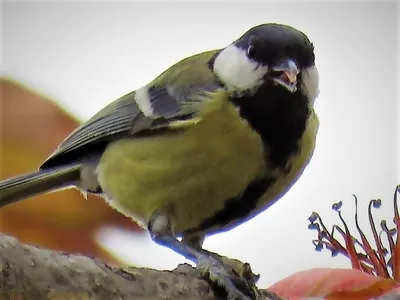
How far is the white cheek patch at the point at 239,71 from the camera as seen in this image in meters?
0.55

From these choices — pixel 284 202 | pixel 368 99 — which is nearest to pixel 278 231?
pixel 284 202

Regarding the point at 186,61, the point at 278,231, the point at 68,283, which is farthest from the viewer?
the point at 278,231

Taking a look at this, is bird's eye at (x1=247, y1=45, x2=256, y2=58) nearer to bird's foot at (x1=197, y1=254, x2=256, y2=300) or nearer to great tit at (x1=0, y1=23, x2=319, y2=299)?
great tit at (x1=0, y1=23, x2=319, y2=299)

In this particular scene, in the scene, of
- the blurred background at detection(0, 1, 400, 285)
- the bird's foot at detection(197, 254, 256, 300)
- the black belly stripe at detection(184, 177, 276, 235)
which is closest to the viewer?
the bird's foot at detection(197, 254, 256, 300)

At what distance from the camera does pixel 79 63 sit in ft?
3.52

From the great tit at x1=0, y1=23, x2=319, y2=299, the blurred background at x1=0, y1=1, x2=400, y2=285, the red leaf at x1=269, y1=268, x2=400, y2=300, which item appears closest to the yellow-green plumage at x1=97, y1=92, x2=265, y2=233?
the great tit at x1=0, y1=23, x2=319, y2=299

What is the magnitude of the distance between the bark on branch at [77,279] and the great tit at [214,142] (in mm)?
42

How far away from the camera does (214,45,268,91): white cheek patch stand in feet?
1.81

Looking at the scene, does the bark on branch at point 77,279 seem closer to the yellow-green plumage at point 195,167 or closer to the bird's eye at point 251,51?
the yellow-green plumage at point 195,167

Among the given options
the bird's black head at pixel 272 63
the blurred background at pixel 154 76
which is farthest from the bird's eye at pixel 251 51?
Answer: the blurred background at pixel 154 76

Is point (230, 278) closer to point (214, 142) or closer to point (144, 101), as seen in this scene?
point (214, 142)

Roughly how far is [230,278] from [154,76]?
605 millimetres

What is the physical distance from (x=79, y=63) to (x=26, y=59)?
106 millimetres

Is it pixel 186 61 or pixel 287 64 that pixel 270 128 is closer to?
pixel 287 64
